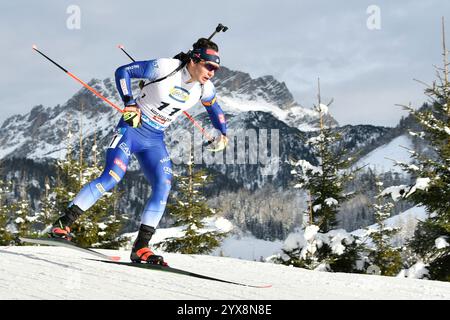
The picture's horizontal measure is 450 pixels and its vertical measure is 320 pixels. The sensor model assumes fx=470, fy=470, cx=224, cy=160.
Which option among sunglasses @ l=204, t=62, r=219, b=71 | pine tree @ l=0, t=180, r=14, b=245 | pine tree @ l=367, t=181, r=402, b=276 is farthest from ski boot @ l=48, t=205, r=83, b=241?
pine tree @ l=0, t=180, r=14, b=245

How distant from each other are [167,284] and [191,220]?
600 inches

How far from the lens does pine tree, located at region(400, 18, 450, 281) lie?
11.7 meters

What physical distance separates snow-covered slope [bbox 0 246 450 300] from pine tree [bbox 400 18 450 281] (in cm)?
691

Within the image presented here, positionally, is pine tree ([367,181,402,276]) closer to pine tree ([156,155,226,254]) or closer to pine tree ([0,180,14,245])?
pine tree ([156,155,226,254])

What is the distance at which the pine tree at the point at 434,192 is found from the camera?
1167 cm

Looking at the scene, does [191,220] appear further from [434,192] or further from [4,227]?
[4,227]

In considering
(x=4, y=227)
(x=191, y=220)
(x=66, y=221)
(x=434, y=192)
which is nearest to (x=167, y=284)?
(x=66, y=221)

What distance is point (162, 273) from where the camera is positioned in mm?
5078

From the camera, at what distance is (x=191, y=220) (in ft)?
64.0

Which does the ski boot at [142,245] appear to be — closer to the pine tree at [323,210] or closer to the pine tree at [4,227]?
the pine tree at [323,210]
